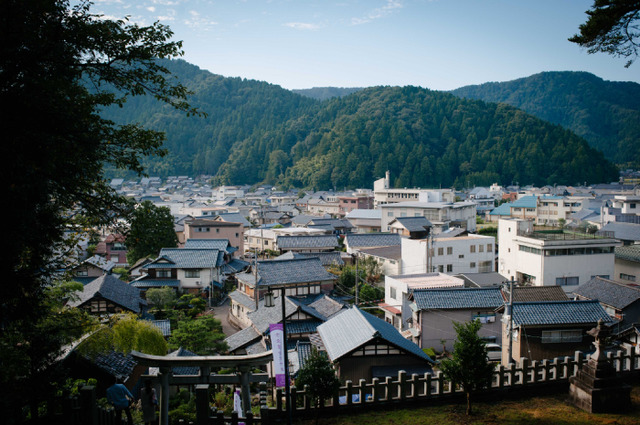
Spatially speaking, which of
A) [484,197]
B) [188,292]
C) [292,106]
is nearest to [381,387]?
[188,292]

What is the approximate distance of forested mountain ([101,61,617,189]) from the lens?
10088 cm

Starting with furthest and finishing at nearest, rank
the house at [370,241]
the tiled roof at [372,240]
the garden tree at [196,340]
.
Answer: the tiled roof at [372,240] < the house at [370,241] < the garden tree at [196,340]

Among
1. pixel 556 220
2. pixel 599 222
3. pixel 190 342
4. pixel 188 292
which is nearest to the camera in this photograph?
pixel 190 342

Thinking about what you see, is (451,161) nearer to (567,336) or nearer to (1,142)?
(567,336)

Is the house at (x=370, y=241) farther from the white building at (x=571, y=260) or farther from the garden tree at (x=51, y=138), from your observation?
the garden tree at (x=51, y=138)

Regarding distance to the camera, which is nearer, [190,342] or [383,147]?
[190,342]

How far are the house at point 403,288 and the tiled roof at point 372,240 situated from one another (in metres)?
11.6

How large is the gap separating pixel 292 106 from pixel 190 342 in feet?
439

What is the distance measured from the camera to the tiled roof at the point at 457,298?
18.3m

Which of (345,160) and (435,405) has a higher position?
(345,160)

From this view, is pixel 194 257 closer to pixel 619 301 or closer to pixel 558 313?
pixel 558 313

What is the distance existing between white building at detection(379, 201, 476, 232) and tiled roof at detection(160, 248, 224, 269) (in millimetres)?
25760

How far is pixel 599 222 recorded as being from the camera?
45719 mm

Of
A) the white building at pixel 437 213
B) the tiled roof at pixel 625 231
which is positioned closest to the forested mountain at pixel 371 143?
the white building at pixel 437 213
